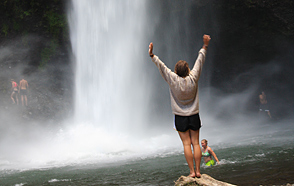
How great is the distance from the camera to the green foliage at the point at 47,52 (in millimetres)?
17431

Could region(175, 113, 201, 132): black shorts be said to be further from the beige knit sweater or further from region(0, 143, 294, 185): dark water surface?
region(0, 143, 294, 185): dark water surface

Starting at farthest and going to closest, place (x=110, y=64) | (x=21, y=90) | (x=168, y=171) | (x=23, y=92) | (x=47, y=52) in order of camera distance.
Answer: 1. (x=47, y=52)
2. (x=23, y=92)
3. (x=21, y=90)
4. (x=110, y=64)
5. (x=168, y=171)

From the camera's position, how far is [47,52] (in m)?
17.5

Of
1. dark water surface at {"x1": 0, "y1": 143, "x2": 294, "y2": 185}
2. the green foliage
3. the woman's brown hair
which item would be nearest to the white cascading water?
the green foliage

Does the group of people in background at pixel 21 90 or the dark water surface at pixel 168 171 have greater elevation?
the group of people in background at pixel 21 90

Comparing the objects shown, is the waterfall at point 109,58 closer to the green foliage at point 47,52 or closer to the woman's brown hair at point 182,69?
the green foliage at point 47,52

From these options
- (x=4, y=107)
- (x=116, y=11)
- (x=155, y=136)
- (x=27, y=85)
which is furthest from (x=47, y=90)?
(x=155, y=136)

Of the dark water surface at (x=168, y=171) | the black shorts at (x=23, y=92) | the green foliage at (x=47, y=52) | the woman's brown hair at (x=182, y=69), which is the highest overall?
the green foliage at (x=47, y=52)

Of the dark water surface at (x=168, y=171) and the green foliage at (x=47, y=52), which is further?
the green foliage at (x=47, y=52)

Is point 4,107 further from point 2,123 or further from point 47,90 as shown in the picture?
point 47,90

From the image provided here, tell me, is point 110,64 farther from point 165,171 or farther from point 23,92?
point 165,171

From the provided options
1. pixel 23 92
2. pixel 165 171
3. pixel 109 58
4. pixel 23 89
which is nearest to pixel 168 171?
pixel 165 171

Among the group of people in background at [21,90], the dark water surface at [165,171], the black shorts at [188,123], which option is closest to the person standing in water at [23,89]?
the group of people in background at [21,90]

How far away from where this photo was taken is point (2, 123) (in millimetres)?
15219
